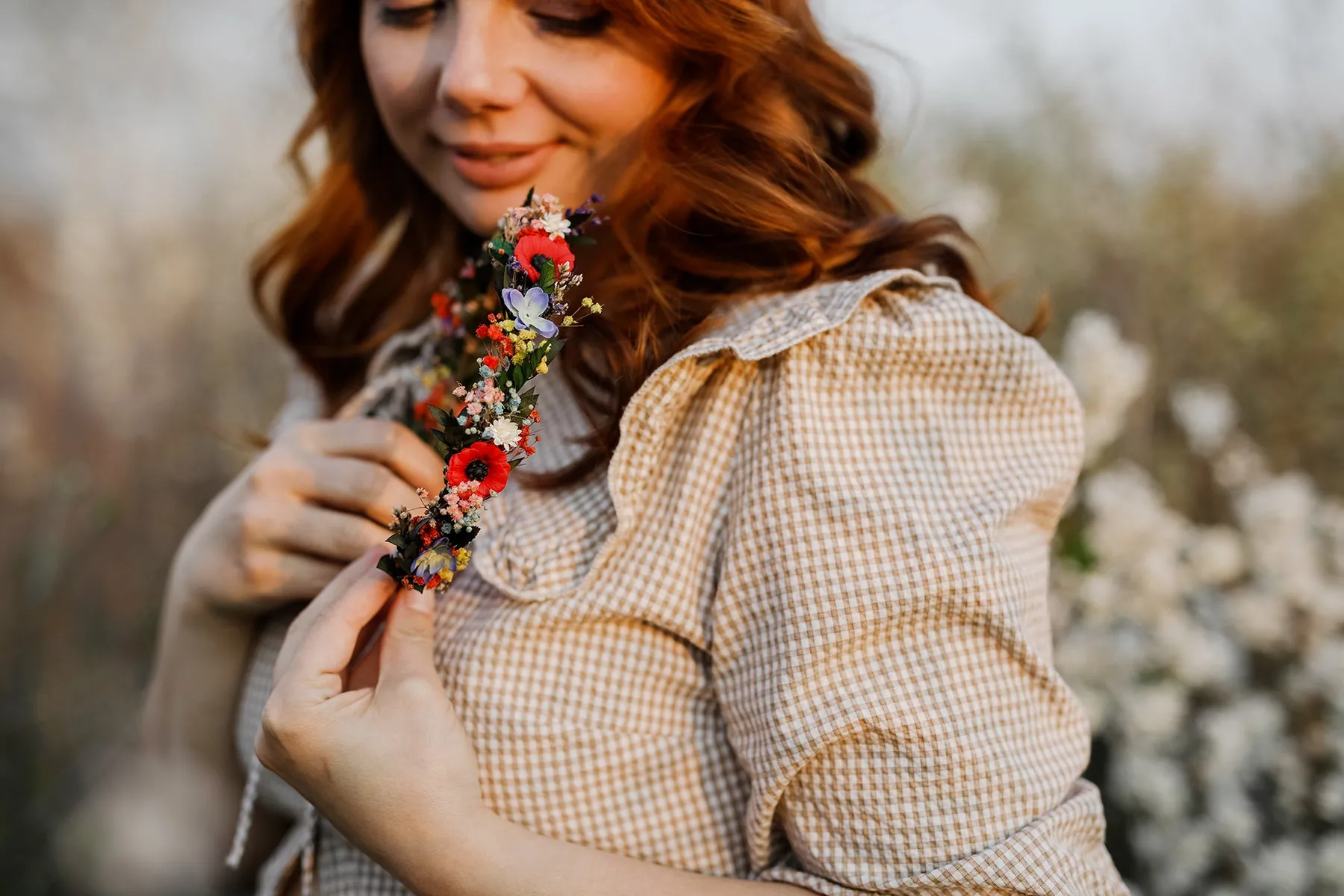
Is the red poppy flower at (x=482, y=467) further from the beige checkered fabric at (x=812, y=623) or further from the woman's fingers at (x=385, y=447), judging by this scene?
the woman's fingers at (x=385, y=447)

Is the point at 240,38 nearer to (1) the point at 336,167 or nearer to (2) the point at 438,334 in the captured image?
(1) the point at 336,167

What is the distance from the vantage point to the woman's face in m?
1.03

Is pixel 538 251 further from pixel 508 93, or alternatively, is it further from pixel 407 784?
pixel 407 784

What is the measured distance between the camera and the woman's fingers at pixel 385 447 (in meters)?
1.13

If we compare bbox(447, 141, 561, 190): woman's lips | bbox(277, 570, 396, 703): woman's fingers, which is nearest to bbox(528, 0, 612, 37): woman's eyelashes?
bbox(447, 141, 561, 190): woman's lips

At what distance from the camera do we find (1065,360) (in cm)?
189

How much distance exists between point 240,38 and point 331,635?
102 inches

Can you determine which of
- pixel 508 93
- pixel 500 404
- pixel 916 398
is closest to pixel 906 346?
pixel 916 398

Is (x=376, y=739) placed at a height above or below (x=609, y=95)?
below

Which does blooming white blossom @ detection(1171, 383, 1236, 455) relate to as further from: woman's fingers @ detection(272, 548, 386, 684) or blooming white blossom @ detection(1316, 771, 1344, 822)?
woman's fingers @ detection(272, 548, 386, 684)

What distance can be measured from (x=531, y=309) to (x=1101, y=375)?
1300mm

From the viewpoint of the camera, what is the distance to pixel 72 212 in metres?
2.82

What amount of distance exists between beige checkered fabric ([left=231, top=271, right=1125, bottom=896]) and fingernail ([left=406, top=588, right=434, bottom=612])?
5cm

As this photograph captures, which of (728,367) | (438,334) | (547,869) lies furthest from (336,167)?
(547,869)
